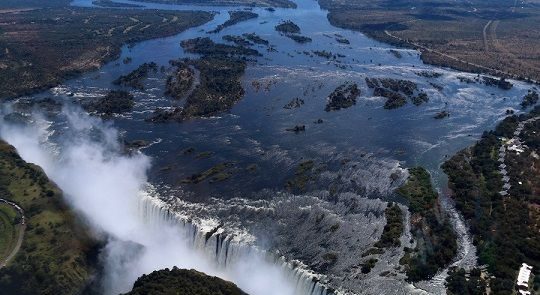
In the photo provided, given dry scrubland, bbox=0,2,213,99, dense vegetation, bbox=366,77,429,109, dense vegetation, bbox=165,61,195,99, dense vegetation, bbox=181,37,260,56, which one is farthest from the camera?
dense vegetation, bbox=181,37,260,56

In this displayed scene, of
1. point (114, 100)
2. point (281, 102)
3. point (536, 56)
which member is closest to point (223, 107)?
point (281, 102)

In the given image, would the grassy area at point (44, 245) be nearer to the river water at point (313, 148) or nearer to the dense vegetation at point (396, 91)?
the river water at point (313, 148)

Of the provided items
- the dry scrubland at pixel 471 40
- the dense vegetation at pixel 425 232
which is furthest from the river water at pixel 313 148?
the dry scrubland at pixel 471 40

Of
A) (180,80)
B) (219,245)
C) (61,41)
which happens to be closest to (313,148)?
(219,245)

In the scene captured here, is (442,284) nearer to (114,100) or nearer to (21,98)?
(114,100)

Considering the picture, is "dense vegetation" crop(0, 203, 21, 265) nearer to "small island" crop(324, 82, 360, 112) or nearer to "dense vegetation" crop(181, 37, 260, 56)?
"small island" crop(324, 82, 360, 112)

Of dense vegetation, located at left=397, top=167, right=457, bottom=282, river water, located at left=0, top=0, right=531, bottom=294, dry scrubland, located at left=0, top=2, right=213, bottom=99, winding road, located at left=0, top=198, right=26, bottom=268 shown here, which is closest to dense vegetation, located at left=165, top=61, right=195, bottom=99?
river water, located at left=0, top=0, right=531, bottom=294
